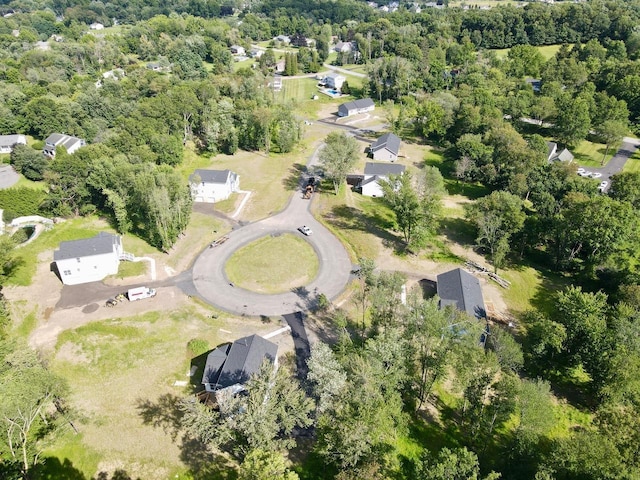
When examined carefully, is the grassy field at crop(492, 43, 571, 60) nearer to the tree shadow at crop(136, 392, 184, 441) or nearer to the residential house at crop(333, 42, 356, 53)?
the residential house at crop(333, 42, 356, 53)

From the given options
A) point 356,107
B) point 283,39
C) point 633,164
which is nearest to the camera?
point 633,164

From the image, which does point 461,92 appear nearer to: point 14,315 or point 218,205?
point 218,205

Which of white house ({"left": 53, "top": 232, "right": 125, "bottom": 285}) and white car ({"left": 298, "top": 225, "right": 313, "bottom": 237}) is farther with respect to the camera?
white car ({"left": 298, "top": 225, "right": 313, "bottom": 237})

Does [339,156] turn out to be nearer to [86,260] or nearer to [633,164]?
[86,260]

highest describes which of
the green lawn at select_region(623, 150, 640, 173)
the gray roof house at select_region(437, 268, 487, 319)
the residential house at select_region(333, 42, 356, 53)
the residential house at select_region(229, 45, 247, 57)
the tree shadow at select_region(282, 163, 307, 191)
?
the residential house at select_region(333, 42, 356, 53)

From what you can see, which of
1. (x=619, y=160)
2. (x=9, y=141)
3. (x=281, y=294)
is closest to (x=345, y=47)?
(x=619, y=160)

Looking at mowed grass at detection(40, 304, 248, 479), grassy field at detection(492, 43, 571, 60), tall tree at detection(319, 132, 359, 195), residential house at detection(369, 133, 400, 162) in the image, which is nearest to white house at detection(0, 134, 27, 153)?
mowed grass at detection(40, 304, 248, 479)
